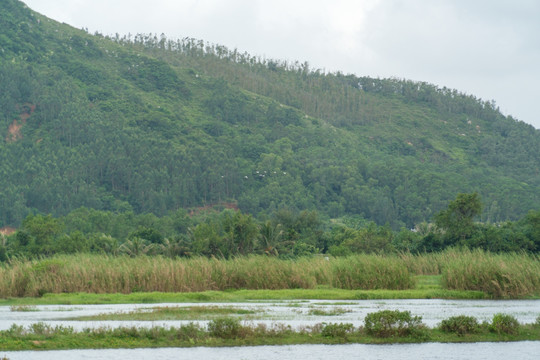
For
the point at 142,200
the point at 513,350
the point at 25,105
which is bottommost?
the point at 513,350

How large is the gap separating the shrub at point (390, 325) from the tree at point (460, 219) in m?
39.3

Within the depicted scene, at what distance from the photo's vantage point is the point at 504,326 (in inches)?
1003

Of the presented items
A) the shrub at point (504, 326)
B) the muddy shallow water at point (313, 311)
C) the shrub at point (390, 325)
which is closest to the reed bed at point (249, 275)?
the muddy shallow water at point (313, 311)

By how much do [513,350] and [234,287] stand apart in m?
21.4

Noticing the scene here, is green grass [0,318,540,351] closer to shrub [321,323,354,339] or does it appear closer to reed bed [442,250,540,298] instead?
shrub [321,323,354,339]

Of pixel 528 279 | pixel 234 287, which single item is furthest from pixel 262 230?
pixel 528 279

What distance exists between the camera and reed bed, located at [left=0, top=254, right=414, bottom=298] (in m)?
40.4

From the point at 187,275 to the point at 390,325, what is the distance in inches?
723

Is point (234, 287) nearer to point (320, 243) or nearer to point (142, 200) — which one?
point (320, 243)

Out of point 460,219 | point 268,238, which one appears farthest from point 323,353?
point 268,238

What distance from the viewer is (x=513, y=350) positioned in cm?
2391

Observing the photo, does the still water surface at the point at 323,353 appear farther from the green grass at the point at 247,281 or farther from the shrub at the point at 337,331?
the green grass at the point at 247,281

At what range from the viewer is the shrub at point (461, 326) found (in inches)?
1001

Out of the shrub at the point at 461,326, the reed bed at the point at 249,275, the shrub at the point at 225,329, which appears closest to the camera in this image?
the shrub at the point at 225,329
